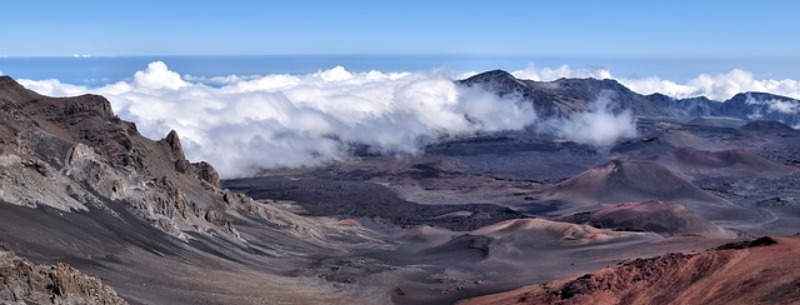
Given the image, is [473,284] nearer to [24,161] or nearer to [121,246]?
[121,246]

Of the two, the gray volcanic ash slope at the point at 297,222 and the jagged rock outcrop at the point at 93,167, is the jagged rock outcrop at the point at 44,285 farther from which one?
the jagged rock outcrop at the point at 93,167

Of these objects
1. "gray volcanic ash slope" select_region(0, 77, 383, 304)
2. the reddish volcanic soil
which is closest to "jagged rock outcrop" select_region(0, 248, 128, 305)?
"gray volcanic ash slope" select_region(0, 77, 383, 304)

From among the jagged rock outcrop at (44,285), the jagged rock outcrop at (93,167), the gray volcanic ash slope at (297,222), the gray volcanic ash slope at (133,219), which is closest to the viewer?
the jagged rock outcrop at (44,285)

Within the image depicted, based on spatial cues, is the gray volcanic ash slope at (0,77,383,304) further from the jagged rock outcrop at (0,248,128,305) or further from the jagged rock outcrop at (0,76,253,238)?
the jagged rock outcrop at (0,248,128,305)

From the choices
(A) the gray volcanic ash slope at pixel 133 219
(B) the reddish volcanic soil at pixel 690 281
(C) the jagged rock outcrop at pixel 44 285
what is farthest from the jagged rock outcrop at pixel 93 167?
(B) the reddish volcanic soil at pixel 690 281

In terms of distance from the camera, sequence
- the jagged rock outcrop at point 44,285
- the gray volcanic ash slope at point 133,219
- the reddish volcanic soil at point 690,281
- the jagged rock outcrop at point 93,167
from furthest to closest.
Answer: the jagged rock outcrop at point 93,167, the gray volcanic ash slope at point 133,219, the reddish volcanic soil at point 690,281, the jagged rock outcrop at point 44,285

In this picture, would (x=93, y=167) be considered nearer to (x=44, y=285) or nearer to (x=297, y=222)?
(x=297, y=222)

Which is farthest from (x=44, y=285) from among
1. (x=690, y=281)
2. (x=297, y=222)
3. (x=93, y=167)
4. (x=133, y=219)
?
(x=297, y=222)
